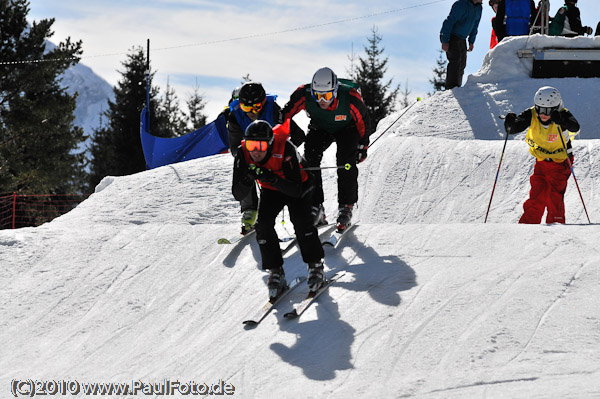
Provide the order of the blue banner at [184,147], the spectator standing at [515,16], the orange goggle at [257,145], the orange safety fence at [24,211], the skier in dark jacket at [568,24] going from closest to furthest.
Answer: the orange goggle at [257,145]
the spectator standing at [515,16]
the blue banner at [184,147]
the skier in dark jacket at [568,24]
the orange safety fence at [24,211]

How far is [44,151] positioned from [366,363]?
66.2 feet

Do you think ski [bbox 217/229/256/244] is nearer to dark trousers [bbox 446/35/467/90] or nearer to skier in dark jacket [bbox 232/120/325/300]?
skier in dark jacket [bbox 232/120/325/300]

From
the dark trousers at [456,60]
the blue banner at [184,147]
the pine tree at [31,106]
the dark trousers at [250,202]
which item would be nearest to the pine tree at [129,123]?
the pine tree at [31,106]

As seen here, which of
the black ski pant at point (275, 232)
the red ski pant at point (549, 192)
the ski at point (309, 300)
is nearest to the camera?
the ski at point (309, 300)

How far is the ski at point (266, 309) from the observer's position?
19.1 ft

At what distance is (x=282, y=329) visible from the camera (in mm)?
5645

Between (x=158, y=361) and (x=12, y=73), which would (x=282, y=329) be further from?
(x=12, y=73)

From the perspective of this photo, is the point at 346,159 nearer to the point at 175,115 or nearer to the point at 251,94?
the point at 251,94

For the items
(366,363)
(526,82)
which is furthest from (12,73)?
(366,363)

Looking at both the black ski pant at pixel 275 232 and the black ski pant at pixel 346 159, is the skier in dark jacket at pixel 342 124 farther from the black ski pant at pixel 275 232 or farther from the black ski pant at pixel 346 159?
the black ski pant at pixel 275 232

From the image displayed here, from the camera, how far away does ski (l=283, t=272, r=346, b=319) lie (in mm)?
5746

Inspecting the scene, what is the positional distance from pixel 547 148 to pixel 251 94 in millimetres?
3533

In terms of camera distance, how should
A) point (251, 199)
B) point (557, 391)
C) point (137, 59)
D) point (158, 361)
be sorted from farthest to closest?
point (137, 59) → point (251, 199) → point (158, 361) → point (557, 391)

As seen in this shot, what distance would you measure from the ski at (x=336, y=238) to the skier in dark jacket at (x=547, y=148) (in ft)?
7.27
